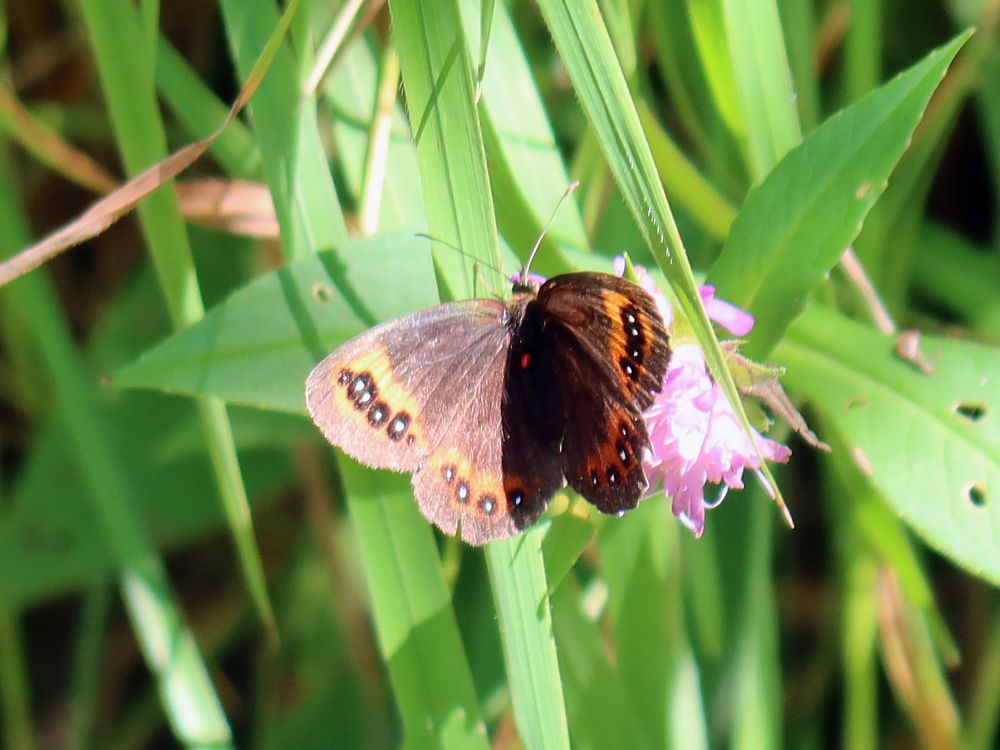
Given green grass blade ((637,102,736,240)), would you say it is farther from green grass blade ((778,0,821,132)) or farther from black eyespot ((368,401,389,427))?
black eyespot ((368,401,389,427))

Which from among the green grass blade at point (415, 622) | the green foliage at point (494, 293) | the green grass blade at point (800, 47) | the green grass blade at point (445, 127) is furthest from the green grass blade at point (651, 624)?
the green grass blade at point (800, 47)

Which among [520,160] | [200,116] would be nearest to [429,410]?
[520,160]

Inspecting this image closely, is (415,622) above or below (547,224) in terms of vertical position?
below

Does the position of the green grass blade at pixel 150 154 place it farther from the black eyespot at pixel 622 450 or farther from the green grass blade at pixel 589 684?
the black eyespot at pixel 622 450

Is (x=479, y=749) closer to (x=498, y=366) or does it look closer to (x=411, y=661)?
(x=411, y=661)

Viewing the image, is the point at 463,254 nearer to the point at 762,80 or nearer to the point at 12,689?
the point at 762,80
